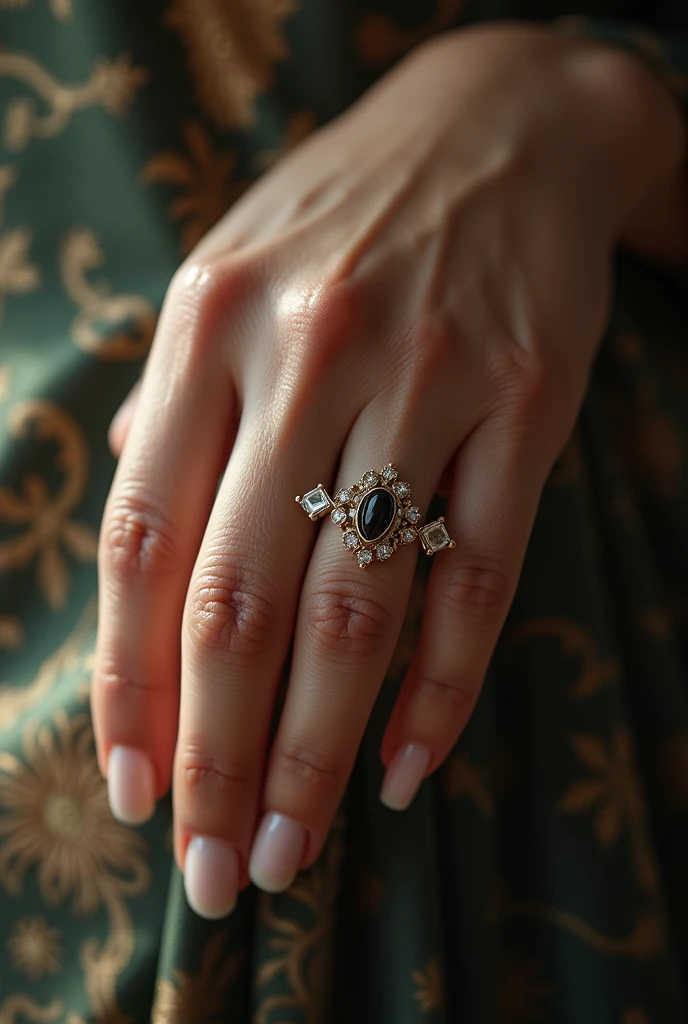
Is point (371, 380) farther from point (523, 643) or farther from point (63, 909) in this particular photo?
point (63, 909)

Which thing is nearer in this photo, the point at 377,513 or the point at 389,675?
the point at 377,513

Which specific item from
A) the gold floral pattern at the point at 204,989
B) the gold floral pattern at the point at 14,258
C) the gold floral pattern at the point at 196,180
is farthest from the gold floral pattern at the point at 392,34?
the gold floral pattern at the point at 204,989

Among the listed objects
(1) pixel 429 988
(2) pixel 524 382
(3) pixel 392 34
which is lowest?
(1) pixel 429 988

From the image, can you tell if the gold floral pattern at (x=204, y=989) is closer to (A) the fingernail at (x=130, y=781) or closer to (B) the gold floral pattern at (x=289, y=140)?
(A) the fingernail at (x=130, y=781)

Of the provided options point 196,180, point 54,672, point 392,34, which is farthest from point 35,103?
point 54,672

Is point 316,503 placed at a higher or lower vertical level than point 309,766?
higher

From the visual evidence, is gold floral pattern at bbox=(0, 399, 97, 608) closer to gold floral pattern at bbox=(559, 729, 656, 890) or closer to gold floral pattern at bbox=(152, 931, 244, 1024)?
gold floral pattern at bbox=(152, 931, 244, 1024)

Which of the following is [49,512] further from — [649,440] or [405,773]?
[649,440]
